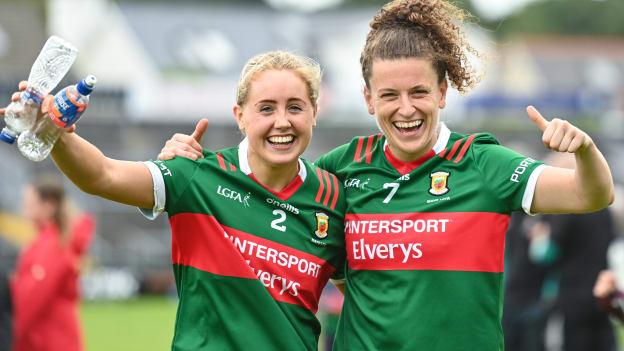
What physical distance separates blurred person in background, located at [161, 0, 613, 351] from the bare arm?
0.89ft

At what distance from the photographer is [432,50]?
3.97 metres

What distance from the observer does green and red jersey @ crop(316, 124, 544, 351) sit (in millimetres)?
3783

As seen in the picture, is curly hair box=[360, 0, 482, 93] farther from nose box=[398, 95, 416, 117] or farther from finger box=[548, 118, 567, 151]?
finger box=[548, 118, 567, 151]

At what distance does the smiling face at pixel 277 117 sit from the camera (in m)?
3.95

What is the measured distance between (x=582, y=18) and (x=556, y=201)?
6964 cm

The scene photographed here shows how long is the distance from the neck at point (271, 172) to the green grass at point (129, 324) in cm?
936

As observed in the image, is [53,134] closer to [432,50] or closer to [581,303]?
[432,50]

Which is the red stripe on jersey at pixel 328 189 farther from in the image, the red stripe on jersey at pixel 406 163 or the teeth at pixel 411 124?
the teeth at pixel 411 124

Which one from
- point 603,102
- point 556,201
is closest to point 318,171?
point 556,201

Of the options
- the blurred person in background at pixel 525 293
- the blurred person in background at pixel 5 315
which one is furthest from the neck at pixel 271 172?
the blurred person in background at pixel 525 293

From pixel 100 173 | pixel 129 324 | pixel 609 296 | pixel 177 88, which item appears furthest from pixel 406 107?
→ pixel 177 88

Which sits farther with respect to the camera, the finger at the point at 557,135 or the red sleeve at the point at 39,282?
the red sleeve at the point at 39,282

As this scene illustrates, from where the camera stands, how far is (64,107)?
3.41 meters

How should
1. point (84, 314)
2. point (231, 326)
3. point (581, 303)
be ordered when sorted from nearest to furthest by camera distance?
point (231, 326) < point (581, 303) < point (84, 314)
